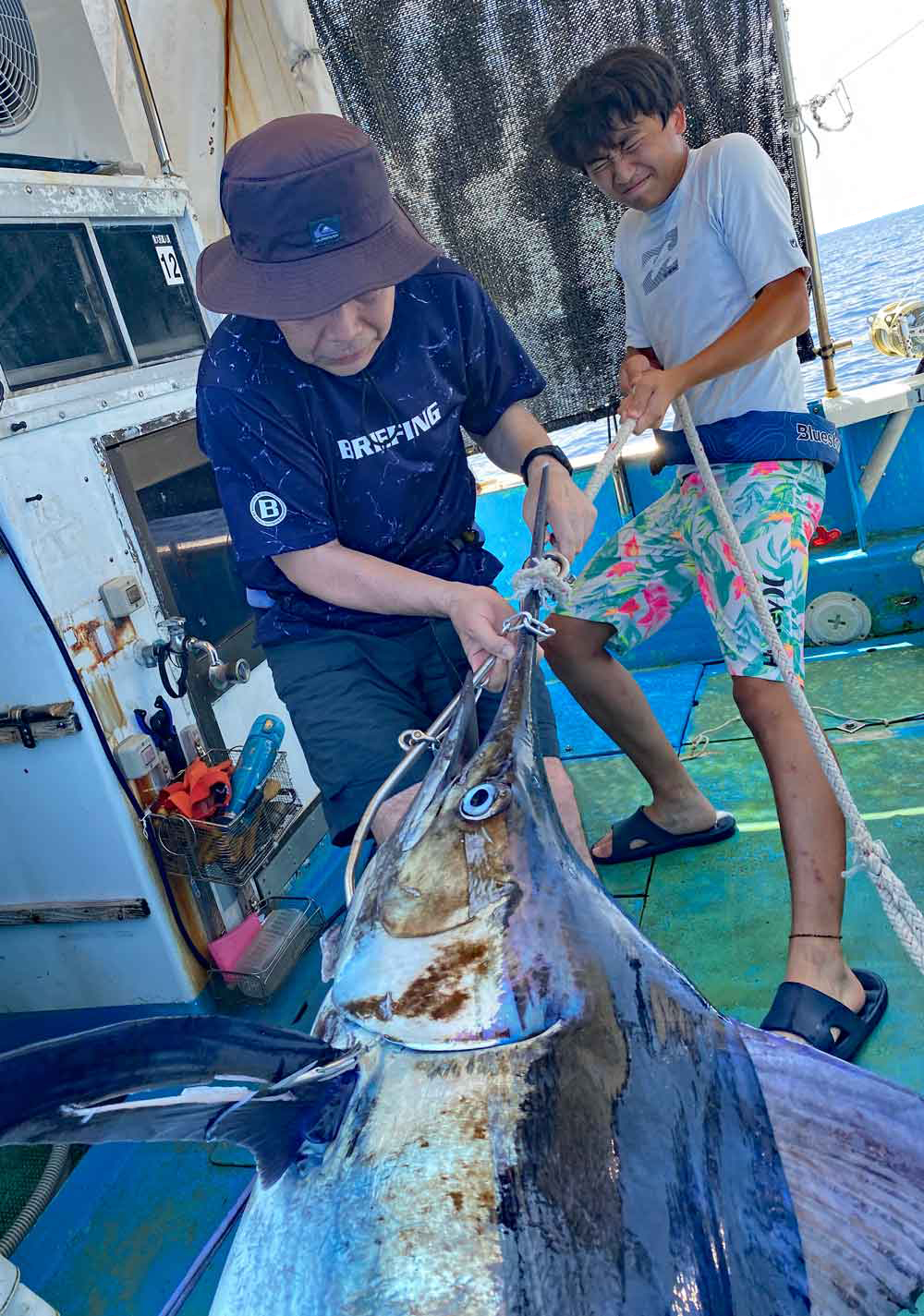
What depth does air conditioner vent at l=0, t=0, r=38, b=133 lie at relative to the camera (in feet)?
9.49

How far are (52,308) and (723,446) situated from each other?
2018 millimetres

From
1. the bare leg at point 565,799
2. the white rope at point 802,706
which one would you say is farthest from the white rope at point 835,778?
the bare leg at point 565,799

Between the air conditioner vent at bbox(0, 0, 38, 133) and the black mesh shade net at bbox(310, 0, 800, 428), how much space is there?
5.28 ft

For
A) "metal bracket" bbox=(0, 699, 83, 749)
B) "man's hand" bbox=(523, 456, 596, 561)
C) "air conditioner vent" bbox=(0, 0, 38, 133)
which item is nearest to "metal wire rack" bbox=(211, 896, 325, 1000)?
"metal bracket" bbox=(0, 699, 83, 749)

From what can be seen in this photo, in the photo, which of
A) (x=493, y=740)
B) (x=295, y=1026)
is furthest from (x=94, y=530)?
(x=493, y=740)

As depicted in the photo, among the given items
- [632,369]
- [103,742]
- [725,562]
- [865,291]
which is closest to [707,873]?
[725,562]

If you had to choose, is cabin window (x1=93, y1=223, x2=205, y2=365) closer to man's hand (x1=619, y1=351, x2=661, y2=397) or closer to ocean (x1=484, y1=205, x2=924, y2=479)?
man's hand (x1=619, y1=351, x2=661, y2=397)

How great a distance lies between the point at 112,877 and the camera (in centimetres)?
308

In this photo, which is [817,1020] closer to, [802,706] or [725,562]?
[802,706]

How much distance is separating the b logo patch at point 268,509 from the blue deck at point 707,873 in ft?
5.36

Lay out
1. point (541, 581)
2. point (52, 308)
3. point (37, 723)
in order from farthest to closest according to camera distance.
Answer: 1. point (52, 308)
2. point (37, 723)
3. point (541, 581)

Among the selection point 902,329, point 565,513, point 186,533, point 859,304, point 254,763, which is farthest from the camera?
point 859,304

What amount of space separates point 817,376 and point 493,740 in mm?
11613

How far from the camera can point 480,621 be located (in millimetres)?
1947
